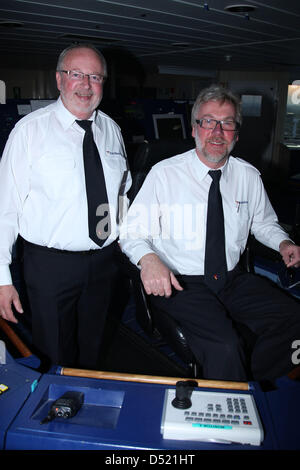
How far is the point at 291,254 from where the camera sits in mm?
1831

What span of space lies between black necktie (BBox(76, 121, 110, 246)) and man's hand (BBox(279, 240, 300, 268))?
0.82 meters

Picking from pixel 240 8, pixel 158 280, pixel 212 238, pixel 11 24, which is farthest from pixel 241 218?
pixel 11 24

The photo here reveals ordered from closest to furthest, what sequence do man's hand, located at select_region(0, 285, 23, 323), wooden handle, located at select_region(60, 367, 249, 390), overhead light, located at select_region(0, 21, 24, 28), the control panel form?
1. the control panel
2. wooden handle, located at select_region(60, 367, 249, 390)
3. man's hand, located at select_region(0, 285, 23, 323)
4. overhead light, located at select_region(0, 21, 24, 28)

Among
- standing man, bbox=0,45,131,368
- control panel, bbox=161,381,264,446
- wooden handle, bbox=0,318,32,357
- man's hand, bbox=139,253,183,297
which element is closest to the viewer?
control panel, bbox=161,381,264,446

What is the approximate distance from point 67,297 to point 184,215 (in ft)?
2.11

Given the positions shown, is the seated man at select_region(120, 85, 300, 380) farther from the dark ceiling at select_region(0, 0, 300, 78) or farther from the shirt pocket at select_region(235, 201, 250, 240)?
the dark ceiling at select_region(0, 0, 300, 78)

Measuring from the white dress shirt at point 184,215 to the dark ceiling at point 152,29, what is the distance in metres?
1.26

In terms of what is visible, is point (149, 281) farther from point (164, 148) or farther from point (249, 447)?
point (164, 148)

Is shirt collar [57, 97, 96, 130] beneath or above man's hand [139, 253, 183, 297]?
above

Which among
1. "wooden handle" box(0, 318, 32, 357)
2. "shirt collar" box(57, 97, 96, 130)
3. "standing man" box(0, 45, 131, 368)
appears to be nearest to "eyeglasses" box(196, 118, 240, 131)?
"standing man" box(0, 45, 131, 368)

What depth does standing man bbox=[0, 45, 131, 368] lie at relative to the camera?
166 centimetres

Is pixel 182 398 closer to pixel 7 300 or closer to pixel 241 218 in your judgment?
pixel 7 300
